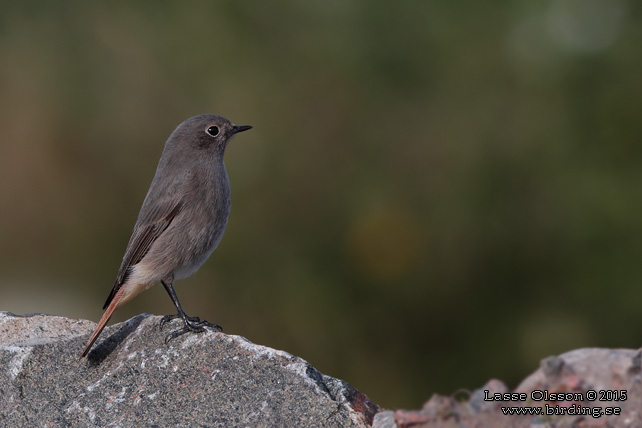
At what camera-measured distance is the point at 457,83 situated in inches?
298

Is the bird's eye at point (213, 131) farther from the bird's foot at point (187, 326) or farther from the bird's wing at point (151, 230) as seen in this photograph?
the bird's foot at point (187, 326)

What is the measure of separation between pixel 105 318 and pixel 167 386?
2.69ft

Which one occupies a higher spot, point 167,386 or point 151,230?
point 151,230

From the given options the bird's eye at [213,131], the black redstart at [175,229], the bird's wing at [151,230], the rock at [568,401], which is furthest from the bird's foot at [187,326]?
the rock at [568,401]

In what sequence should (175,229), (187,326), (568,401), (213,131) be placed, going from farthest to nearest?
(213,131)
(175,229)
(187,326)
(568,401)

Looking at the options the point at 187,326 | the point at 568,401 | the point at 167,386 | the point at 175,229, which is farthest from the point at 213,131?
the point at 568,401

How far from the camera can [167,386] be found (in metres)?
4.05

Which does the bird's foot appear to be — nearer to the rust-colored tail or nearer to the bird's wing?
the rust-colored tail

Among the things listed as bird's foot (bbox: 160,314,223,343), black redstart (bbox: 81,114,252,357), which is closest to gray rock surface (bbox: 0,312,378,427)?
bird's foot (bbox: 160,314,223,343)

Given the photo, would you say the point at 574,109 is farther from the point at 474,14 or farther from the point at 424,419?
the point at 424,419

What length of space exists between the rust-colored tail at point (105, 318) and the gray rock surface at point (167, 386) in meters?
0.05

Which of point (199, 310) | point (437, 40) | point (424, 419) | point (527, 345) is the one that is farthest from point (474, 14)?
point (424, 419)

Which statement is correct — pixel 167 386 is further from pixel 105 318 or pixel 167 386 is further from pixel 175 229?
pixel 175 229

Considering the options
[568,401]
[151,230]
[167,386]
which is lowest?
[167,386]
